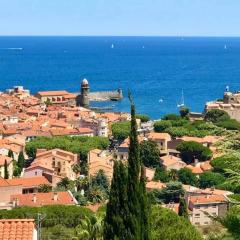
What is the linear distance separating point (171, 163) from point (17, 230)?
1196 inches

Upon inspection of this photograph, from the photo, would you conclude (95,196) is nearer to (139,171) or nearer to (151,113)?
(139,171)

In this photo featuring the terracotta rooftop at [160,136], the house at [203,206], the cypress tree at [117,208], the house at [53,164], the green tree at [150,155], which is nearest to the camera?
the cypress tree at [117,208]

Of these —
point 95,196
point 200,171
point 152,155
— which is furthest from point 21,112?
point 95,196

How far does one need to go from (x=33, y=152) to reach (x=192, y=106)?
43.8 metres

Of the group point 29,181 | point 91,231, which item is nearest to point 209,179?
point 29,181

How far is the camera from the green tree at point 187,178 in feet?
115

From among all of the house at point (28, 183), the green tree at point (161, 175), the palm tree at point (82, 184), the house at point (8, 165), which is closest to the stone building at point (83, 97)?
the house at point (8, 165)

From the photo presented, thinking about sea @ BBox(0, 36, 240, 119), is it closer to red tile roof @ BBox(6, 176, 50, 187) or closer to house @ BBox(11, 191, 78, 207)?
red tile roof @ BBox(6, 176, 50, 187)

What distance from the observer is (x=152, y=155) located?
3947 centimetres

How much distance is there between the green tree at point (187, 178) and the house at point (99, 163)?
3.98 metres

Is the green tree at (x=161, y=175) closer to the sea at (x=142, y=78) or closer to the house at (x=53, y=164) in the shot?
the house at (x=53, y=164)

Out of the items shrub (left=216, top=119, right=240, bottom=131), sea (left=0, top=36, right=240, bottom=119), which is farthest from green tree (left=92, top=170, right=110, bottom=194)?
A: sea (left=0, top=36, right=240, bottom=119)

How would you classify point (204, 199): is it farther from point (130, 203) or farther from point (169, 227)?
point (130, 203)

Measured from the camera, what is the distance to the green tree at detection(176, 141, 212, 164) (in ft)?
133
